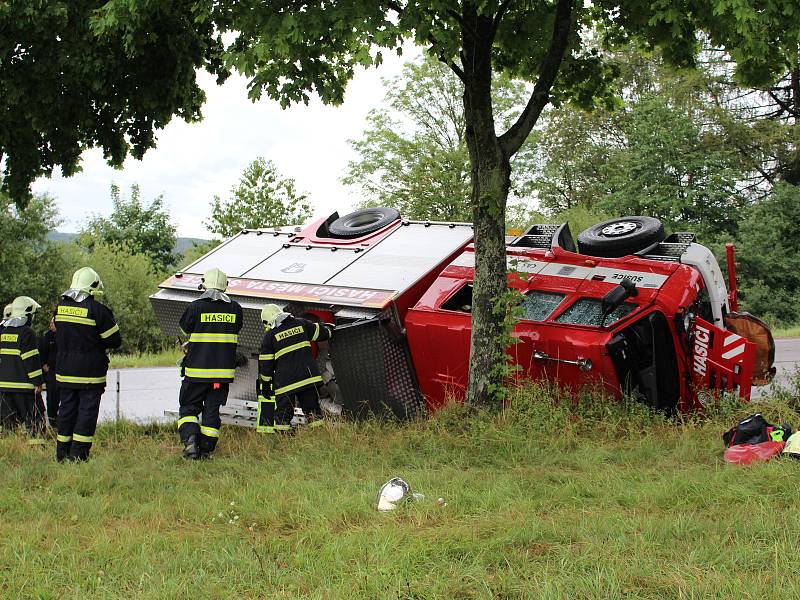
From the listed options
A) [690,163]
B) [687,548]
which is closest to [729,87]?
[690,163]

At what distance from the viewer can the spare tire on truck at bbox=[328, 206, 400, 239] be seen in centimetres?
973

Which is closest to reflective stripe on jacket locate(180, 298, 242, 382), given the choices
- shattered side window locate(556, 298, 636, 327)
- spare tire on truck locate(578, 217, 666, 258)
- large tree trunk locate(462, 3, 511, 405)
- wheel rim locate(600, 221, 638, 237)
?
large tree trunk locate(462, 3, 511, 405)

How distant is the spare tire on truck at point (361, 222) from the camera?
9.73m

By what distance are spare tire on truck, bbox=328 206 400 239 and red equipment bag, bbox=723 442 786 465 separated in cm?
491

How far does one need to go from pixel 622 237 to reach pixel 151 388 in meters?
7.93

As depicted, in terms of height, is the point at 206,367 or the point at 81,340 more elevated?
the point at 81,340

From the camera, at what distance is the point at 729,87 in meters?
30.3

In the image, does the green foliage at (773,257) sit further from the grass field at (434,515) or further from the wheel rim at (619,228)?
the grass field at (434,515)

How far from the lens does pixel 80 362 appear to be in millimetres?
7035

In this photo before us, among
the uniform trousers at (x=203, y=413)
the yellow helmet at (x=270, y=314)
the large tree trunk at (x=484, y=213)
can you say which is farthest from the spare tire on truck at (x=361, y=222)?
the uniform trousers at (x=203, y=413)

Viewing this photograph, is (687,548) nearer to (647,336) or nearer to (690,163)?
(647,336)

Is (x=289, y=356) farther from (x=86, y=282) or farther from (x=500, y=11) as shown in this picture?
(x=500, y=11)

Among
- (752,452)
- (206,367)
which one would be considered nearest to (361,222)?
(206,367)

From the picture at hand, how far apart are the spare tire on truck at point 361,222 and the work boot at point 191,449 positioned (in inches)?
140
